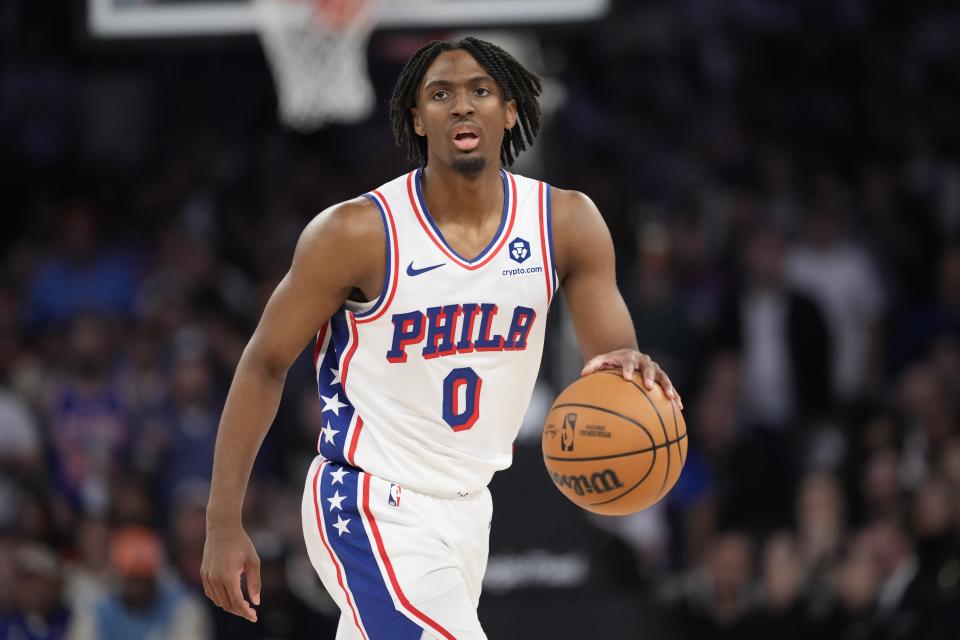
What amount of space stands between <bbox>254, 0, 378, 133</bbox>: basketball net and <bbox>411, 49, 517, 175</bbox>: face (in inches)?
148

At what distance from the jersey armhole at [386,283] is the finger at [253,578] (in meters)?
0.71

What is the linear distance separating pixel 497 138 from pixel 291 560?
451cm

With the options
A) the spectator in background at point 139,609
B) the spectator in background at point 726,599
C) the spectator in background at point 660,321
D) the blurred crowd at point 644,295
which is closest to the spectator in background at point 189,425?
the blurred crowd at point 644,295

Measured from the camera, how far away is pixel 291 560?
8.19 metres

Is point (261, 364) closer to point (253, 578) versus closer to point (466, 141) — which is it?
point (253, 578)

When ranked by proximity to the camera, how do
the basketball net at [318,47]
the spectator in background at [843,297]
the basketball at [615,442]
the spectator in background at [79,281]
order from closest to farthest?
the basketball at [615,442], the basketball net at [318,47], the spectator in background at [843,297], the spectator in background at [79,281]

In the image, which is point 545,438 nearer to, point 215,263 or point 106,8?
point 106,8

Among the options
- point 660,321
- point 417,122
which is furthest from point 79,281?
point 417,122

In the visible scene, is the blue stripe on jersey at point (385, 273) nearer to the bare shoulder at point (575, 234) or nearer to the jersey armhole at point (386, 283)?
the jersey armhole at point (386, 283)

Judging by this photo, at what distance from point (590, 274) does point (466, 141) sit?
1.76ft

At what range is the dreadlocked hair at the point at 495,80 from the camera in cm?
418

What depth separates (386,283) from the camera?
4082mm

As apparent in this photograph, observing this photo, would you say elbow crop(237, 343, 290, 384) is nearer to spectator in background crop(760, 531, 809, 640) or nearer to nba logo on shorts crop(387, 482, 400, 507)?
nba logo on shorts crop(387, 482, 400, 507)

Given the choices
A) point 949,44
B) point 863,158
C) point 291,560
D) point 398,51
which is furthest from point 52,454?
point 949,44
